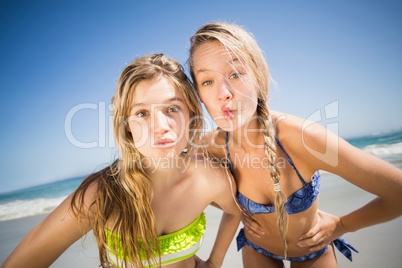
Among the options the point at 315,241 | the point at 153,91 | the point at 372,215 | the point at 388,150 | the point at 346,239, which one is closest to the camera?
the point at 153,91

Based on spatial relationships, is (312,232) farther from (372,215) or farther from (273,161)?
(273,161)

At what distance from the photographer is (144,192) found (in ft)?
5.17

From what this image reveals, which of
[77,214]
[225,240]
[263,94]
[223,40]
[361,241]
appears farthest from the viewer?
[361,241]

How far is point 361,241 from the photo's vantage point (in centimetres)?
291

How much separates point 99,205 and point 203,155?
102 cm

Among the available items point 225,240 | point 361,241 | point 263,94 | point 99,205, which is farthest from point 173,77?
point 361,241

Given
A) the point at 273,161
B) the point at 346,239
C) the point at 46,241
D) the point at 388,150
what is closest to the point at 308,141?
the point at 273,161

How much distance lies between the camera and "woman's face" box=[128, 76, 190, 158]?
1.38m

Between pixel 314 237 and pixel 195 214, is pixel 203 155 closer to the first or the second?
pixel 195 214

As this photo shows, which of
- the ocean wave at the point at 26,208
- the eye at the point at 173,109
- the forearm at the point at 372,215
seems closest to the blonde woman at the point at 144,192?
the eye at the point at 173,109

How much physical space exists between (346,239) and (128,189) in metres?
3.36

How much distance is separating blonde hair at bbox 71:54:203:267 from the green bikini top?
37 mm

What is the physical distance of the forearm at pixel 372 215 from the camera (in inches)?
59.6

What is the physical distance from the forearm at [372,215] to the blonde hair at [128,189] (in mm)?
1682
